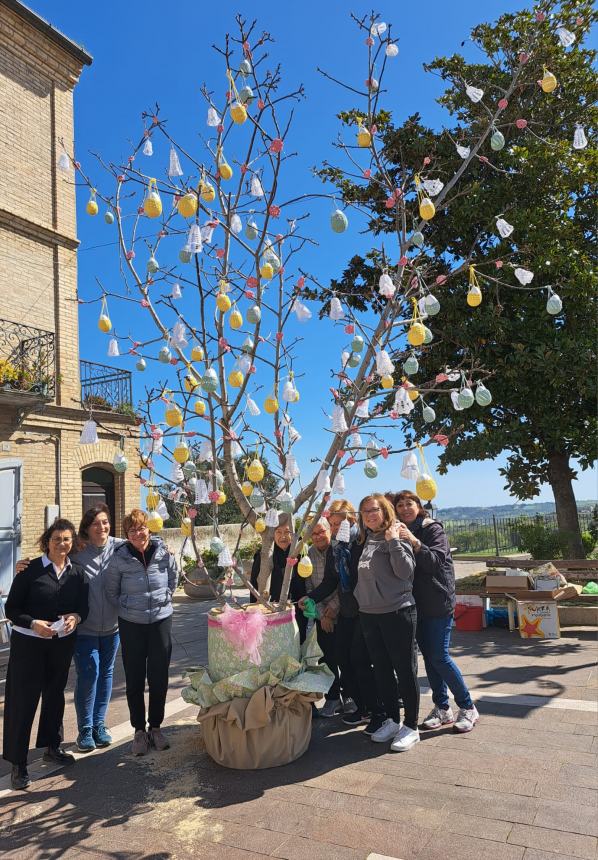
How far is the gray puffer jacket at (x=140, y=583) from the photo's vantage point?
4316 millimetres

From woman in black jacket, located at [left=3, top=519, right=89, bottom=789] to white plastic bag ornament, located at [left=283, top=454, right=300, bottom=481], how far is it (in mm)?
1619

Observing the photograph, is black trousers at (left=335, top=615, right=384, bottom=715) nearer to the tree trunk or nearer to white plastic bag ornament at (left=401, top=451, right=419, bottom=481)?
white plastic bag ornament at (left=401, top=451, right=419, bottom=481)

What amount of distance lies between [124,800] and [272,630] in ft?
4.09

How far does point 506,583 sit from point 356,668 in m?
4.25

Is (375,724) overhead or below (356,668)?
below

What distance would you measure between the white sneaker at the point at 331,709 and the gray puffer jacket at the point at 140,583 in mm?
1509

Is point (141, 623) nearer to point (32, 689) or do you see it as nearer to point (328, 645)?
point (32, 689)

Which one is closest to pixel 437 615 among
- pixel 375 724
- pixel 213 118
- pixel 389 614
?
pixel 389 614

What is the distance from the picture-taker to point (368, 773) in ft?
12.2

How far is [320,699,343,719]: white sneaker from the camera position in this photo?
16.1 feet

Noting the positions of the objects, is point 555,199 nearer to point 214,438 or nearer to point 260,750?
point 214,438

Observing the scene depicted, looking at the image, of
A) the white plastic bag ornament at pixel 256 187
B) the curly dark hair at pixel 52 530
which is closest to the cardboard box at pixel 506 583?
the curly dark hair at pixel 52 530

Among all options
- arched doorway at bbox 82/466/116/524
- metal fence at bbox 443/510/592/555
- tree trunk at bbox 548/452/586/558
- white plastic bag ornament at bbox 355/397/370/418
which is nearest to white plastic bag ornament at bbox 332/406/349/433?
white plastic bag ornament at bbox 355/397/370/418

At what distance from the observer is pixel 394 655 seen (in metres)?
4.10
